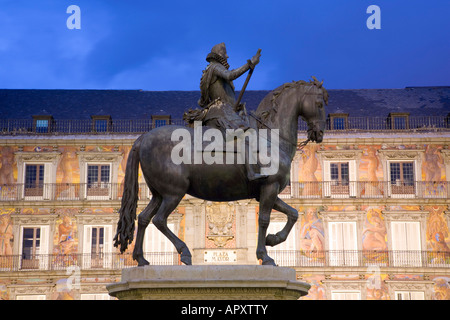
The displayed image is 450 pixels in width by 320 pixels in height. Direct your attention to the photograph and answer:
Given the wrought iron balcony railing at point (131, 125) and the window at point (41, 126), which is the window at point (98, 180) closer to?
the wrought iron balcony railing at point (131, 125)

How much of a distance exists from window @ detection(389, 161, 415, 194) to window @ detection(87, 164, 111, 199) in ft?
46.5

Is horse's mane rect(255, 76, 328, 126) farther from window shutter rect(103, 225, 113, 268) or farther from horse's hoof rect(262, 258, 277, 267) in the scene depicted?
window shutter rect(103, 225, 113, 268)

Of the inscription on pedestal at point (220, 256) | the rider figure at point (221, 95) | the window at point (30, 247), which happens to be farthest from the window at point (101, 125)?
the rider figure at point (221, 95)

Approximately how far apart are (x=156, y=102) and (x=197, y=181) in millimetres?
33226

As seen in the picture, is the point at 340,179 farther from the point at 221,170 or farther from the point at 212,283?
the point at 212,283

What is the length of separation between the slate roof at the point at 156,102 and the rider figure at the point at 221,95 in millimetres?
29986

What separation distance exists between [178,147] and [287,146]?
4.34 ft

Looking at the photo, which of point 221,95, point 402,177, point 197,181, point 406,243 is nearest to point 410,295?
point 406,243

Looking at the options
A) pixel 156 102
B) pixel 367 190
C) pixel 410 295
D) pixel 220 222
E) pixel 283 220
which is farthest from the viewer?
pixel 156 102

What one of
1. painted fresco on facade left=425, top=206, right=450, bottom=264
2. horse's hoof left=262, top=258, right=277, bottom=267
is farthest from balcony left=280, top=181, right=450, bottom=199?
horse's hoof left=262, top=258, right=277, bottom=267

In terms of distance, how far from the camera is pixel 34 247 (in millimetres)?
36844

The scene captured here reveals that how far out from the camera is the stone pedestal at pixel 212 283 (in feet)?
26.2
